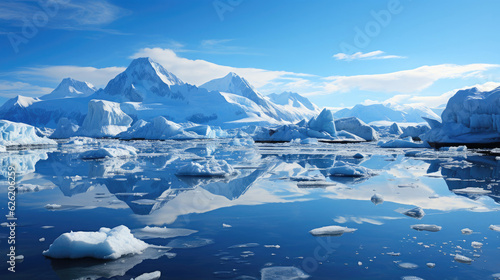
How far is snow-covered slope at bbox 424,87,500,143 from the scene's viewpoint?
28.4 m

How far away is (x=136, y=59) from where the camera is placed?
159m

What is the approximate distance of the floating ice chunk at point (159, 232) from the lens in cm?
464

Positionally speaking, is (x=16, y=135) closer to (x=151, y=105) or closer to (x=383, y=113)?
(x=151, y=105)

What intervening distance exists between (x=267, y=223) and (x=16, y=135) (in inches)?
1372

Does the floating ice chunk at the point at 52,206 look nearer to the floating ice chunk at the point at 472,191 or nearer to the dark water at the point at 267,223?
the dark water at the point at 267,223

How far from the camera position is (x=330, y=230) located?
488 cm

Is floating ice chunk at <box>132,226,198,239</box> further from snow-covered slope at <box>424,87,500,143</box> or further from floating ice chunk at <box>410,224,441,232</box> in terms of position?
snow-covered slope at <box>424,87,500,143</box>

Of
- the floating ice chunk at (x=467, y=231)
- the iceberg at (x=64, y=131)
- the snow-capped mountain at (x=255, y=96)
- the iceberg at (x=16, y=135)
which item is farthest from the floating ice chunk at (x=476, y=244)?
the snow-capped mountain at (x=255, y=96)

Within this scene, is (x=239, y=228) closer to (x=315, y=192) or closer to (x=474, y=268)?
(x=474, y=268)

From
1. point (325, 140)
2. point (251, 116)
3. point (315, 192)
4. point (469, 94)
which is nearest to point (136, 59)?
point (251, 116)

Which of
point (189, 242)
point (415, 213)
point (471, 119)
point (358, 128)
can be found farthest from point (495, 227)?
point (358, 128)

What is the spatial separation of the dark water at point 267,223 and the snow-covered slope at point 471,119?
72.4 feet

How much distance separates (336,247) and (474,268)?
1337 millimetres

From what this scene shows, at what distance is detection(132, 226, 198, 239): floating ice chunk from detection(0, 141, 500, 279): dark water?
0.13 meters
